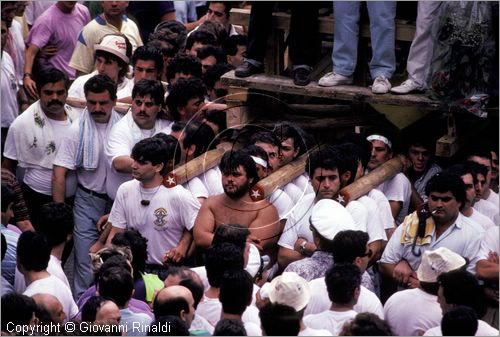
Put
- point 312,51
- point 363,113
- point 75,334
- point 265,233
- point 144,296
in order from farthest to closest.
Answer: point 363,113 < point 312,51 < point 265,233 < point 144,296 < point 75,334

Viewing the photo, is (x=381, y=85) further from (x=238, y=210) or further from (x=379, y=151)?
(x=238, y=210)

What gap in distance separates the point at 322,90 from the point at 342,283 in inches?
101

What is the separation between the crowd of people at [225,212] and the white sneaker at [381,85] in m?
0.02

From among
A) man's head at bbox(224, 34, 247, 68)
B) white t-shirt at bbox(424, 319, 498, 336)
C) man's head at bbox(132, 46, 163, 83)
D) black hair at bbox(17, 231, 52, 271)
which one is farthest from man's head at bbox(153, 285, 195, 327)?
man's head at bbox(224, 34, 247, 68)

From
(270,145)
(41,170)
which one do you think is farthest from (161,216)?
(41,170)

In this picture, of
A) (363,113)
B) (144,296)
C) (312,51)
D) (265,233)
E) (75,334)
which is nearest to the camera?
(75,334)

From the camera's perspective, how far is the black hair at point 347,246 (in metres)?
8.88

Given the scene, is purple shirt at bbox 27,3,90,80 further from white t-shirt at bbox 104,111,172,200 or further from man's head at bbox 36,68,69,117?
white t-shirt at bbox 104,111,172,200

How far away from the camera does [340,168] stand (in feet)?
32.6

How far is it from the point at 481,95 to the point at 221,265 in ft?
8.68

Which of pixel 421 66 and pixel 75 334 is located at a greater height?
pixel 421 66

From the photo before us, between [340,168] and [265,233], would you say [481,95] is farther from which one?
[265,233]

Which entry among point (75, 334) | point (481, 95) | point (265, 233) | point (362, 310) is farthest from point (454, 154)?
point (75, 334)

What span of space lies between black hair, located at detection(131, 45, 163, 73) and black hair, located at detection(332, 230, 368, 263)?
3146 millimetres
